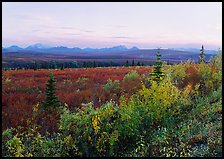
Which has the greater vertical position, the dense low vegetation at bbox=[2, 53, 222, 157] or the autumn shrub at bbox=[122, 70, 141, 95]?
the autumn shrub at bbox=[122, 70, 141, 95]

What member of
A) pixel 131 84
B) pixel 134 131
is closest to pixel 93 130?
pixel 134 131

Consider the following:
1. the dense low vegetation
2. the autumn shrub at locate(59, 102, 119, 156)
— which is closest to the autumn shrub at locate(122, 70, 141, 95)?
the dense low vegetation

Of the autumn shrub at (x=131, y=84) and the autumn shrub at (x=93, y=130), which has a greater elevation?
the autumn shrub at (x=131, y=84)

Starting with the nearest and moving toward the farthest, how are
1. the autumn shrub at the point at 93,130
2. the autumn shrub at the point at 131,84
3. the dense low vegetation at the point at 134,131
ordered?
the dense low vegetation at the point at 134,131, the autumn shrub at the point at 93,130, the autumn shrub at the point at 131,84

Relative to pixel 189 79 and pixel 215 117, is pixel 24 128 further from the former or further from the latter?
pixel 189 79

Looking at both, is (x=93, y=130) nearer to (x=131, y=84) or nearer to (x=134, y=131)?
(x=134, y=131)

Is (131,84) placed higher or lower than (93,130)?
higher

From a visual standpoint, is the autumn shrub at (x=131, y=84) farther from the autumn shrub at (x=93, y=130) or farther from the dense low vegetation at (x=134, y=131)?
the autumn shrub at (x=93, y=130)

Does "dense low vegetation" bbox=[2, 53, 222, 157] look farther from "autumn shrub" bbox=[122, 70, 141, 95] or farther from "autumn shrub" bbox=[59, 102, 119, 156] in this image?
"autumn shrub" bbox=[122, 70, 141, 95]

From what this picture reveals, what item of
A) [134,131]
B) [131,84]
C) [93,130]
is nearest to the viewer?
[93,130]

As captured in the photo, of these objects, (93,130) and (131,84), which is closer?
(93,130)

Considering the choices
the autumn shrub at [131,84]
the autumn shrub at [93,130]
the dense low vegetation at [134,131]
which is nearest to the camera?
the dense low vegetation at [134,131]

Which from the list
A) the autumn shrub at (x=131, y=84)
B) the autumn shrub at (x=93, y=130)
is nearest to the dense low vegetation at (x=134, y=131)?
the autumn shrub at (x=93, y=130)

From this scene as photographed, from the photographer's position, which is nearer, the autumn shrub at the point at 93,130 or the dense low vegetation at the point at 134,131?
the dense low vegetation at the point at 134,131
